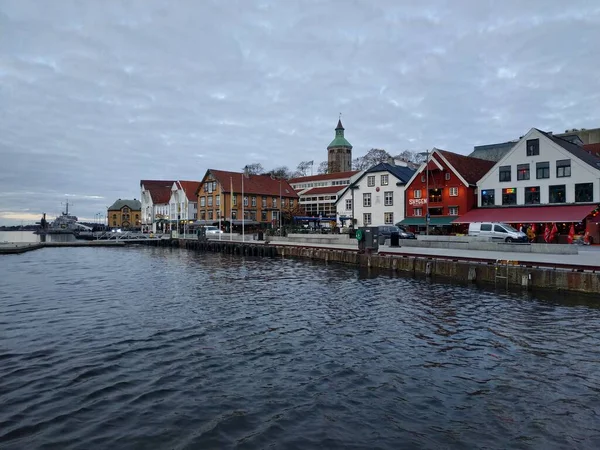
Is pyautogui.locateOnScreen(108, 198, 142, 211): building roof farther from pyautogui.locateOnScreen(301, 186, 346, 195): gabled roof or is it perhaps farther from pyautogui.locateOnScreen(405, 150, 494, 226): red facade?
pyautogui.locateOnScreen(405, 150, 494, 226): red facade

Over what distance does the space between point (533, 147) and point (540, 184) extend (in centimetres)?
413

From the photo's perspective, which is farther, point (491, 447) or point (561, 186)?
point (561, 186)

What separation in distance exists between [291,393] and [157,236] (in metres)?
74.3

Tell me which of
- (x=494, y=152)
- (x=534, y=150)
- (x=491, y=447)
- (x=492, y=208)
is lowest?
(x=491, y=447)

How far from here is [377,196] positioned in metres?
59.8

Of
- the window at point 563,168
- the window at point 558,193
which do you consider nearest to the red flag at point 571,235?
the window at point 558,193

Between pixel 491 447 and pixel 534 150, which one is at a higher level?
pixel 534 150

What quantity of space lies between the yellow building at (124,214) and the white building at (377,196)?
109 meters

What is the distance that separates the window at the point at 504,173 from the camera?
45.7 meters

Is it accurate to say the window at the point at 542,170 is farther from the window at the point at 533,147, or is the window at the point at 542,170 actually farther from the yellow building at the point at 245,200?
the yellow building at the point at 245,200

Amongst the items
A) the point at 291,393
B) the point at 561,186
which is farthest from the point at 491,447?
the point at 561,186

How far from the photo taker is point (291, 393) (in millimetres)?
8945

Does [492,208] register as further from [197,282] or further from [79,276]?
[79,276]

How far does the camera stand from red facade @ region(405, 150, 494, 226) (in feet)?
163
